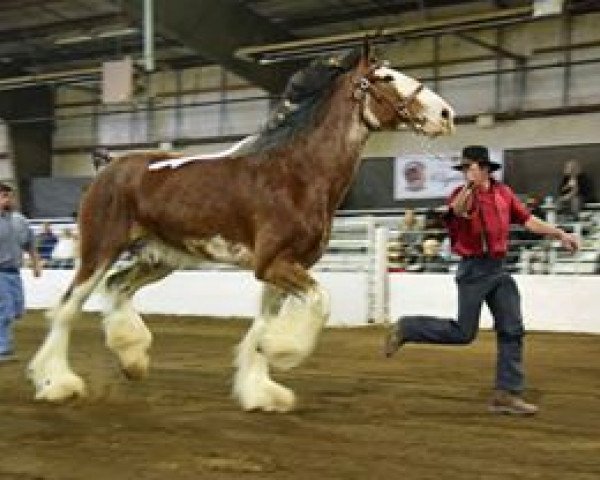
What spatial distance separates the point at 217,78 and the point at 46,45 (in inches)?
187

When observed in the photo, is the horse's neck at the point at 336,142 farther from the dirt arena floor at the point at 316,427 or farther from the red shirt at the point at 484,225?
the dirt arena floor at the point at 316,427

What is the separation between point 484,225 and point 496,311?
0.55m

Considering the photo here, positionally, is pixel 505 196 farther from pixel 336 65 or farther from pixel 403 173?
pixel 403 173

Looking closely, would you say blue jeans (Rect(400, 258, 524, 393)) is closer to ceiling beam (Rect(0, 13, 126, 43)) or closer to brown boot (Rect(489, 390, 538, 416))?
brown boot (Rect(489, 390, 538, 416))

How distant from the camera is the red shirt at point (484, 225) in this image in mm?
6250

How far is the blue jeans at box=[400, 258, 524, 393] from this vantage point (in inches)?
248

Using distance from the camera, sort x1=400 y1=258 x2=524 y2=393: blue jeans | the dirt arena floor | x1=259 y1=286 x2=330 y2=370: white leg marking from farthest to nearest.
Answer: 1. x1=400 y1=258 x2=524 y2=393: blue jeans
2. x1=259 y1=286 x2=330 y2=370: white leg marking
3. the dirt arena floor

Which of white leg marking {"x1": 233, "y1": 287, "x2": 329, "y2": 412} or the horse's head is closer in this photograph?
white leg marking {"x1": 233, "y1": 287, "x2": 329, "y2": 412}

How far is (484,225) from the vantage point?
6242 millimetres

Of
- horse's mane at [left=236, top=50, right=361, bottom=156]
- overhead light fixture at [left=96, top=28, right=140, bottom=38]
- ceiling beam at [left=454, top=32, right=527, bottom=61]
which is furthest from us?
overhead light fixture at [left=96, top=28, right=140, bottom=38]

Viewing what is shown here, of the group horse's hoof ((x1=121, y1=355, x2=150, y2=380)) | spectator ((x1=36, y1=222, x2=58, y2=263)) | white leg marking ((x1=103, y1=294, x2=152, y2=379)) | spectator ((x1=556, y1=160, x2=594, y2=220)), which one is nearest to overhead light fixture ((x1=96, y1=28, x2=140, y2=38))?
spectator ((x1=36, y1=222, x2=58, y2=263))

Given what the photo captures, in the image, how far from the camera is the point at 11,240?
989cm

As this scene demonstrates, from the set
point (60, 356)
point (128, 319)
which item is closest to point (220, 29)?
point (128, 319)

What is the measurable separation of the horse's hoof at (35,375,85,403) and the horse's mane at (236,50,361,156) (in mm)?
1942
